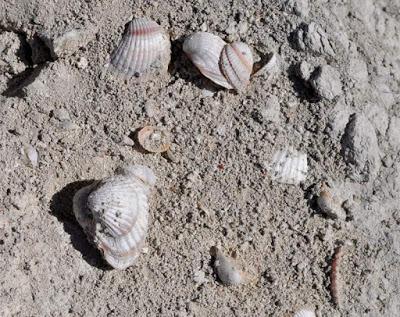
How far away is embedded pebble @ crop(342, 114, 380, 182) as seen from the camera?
2.47m

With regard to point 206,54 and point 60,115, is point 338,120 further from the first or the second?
point 60,115

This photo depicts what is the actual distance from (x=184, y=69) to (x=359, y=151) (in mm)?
829

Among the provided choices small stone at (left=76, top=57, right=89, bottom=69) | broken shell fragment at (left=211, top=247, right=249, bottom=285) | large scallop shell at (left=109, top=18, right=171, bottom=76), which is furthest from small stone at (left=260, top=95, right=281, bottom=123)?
small stone at (left=76, top=57, right=89, bottom=69)

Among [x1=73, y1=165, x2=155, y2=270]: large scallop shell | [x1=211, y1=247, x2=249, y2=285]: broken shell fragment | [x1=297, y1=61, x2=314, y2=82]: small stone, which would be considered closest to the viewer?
[x1=73, y1=165, x2=155, y2=270]: large scallop shell

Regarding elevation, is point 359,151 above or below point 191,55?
below

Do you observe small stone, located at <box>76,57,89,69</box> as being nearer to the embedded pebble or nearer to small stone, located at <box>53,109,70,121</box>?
small stone, located at <box>53,109,70,121</box>

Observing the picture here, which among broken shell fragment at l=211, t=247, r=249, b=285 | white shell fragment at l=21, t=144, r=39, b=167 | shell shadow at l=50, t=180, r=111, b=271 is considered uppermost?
white shell fragment at l=21, t=144, r=39, b=167

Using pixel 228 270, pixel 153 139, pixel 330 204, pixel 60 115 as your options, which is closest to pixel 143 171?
pixel 153 139

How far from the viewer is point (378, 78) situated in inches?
105

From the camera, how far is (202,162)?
2.44m

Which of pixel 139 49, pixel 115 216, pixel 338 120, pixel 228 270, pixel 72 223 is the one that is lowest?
pixel 228 270

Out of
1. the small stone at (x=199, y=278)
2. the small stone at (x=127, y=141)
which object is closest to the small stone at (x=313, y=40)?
the small stone at (x=127, y=141)

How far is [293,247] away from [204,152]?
54 centimetres

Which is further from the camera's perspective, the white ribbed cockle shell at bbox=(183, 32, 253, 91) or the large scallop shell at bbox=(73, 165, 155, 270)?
the white ribbed cockle shell at bbox=(183, 32, 253, 91)
